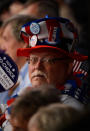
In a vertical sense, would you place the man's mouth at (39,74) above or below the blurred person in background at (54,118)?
below

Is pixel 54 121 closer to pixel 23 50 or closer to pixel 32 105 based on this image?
pixel 32 105

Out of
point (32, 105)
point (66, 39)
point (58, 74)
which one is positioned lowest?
point (58, 74)

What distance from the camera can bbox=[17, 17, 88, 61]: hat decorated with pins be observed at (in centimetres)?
177

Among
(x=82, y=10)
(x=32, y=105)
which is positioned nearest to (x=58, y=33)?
(x=32, y=105)

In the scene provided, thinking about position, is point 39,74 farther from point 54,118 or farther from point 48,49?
point 54,118

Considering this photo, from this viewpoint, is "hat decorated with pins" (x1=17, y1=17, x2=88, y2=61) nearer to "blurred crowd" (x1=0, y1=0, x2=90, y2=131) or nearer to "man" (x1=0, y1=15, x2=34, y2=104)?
"blurred crowd" (x1=0, y1=0, x2=90, y2=131)

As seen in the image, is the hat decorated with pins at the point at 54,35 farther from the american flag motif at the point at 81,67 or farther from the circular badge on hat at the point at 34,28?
the american flag motif at the point at 81,67

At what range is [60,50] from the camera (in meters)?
1.77

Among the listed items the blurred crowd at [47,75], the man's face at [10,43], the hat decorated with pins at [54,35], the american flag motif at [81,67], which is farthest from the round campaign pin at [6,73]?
the man's face at [10,43]

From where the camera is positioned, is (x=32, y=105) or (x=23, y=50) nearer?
(x=32, y=105)

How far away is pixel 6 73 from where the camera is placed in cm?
172

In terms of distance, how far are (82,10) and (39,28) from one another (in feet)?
6.39

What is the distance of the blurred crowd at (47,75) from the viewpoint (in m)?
0.93

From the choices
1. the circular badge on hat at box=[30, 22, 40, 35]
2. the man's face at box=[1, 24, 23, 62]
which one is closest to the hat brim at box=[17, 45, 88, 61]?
the circular badge on hat at box=[30, 22, 40, 35]
